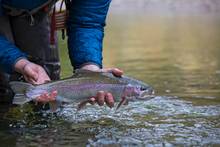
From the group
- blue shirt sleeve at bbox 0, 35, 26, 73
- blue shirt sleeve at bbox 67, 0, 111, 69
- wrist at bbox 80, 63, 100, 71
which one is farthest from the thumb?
blue shirt sleeve at bbox 67, 0, 111, 69

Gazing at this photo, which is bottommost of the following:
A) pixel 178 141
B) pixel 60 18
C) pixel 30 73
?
pixel 178 141

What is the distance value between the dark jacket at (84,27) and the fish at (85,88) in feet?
2.10

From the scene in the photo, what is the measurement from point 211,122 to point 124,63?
254 inches

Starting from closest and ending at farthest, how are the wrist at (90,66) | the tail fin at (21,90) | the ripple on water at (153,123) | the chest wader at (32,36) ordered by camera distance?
→ 1. the tail fin at (21,90)
2. the ripple on water at (153,123)
3. the wrist at (90,66)
4. the chest wader at (32,36)

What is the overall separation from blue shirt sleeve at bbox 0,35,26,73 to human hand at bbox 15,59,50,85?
2.2 inches

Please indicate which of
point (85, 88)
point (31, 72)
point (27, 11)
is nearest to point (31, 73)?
point (31, 72)

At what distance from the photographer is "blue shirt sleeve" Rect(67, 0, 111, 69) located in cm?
545

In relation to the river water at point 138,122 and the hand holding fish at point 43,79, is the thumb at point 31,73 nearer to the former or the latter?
the hand holding fish at point 43,79

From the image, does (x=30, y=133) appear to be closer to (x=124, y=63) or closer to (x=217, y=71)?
(x=217, y=71)

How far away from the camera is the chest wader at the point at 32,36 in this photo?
5.65 meters

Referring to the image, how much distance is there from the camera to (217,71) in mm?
10500

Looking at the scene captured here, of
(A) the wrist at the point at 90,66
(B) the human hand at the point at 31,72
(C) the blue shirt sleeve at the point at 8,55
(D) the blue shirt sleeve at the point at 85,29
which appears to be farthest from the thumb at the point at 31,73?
(D) the blue shirt sleeve at the point at 85,29

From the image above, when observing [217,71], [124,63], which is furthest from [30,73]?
[124,63]

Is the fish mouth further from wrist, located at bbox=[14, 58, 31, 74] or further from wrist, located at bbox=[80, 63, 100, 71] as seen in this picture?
wrist, located at bbox=[14, 58, 31, 74]
